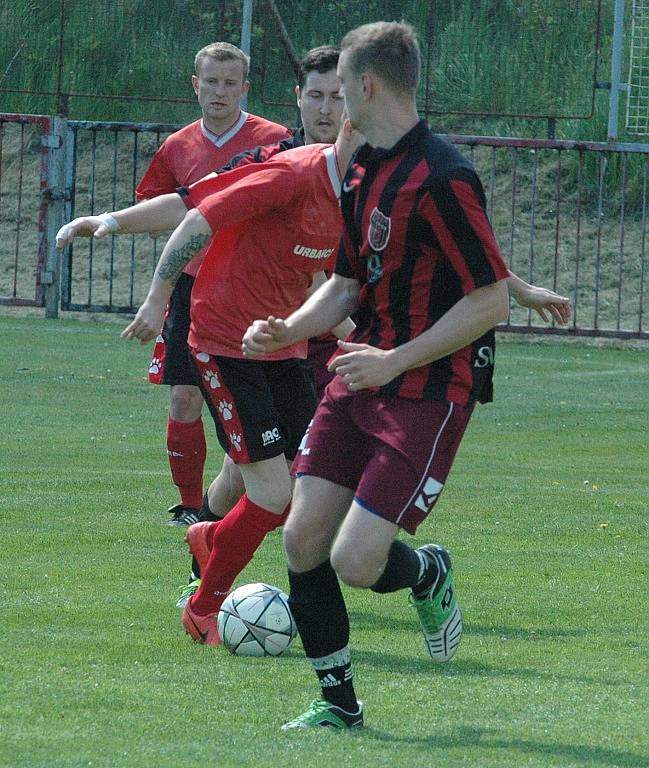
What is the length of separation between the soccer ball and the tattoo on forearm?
1.19m

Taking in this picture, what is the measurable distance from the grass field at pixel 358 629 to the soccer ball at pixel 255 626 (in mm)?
74

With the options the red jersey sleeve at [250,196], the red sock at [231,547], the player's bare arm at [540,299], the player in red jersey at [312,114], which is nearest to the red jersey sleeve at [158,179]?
the player in red jersey at [312,114]

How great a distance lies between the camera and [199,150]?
8.34m

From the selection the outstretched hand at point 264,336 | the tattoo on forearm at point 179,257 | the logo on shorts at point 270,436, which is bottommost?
the logo on shorts at point 270,436

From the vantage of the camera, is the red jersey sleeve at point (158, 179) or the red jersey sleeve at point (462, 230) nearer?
the red jersey sleeve at point (462, 230)

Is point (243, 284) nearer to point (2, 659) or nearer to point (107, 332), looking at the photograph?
point (2, 659)

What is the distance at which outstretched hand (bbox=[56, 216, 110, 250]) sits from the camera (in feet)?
19.7

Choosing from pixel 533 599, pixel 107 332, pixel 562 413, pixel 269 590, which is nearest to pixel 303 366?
pixel 269 590

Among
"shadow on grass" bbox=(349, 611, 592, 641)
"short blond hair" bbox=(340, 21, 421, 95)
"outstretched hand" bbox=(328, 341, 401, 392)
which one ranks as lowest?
"shadow on grass" bbox=(349, 611, 592, 641)

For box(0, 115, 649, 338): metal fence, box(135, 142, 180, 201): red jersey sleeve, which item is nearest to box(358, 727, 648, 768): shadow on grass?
box(135, 142, 180, 201): red jersey sleeve

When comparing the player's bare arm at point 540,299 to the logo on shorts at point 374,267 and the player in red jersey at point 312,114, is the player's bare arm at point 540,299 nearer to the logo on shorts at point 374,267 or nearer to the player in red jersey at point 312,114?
the logo on shorts at point 374,267

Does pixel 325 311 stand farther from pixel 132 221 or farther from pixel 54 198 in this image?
pixel 54 198

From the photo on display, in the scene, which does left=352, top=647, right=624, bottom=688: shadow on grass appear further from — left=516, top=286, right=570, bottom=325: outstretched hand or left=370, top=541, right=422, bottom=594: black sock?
left=516, top=286, right=570, bottom=325: outstretched hand

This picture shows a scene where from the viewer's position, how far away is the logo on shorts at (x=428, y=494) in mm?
4719
